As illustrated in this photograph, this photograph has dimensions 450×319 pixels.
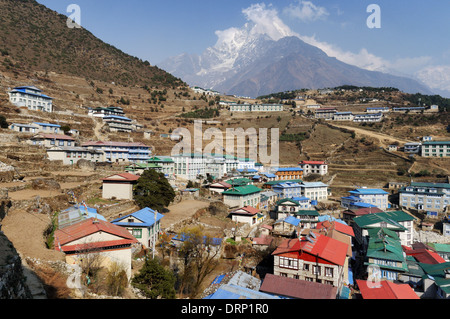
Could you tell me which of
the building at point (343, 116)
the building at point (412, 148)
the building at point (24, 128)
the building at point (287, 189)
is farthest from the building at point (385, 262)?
the building at point (343, 116)

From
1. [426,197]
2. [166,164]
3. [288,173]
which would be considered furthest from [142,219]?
[426,197]

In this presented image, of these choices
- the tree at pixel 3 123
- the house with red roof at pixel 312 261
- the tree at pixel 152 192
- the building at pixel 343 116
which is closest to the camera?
the house with red roof at pixel 312 261

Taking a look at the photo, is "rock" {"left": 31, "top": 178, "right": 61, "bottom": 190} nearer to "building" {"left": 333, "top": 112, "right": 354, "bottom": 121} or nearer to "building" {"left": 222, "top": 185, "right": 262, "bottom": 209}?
"building" {"left": 222, "top": 185, "right": 262, "bottom": 209}

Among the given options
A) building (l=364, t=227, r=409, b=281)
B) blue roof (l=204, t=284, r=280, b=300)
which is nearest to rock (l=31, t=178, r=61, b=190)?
blue roof (l=204, t=284, r=280, b=300)

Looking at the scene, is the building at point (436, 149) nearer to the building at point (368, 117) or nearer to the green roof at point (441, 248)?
the building at point (368, 117)

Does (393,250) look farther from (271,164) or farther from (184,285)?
(271,164)

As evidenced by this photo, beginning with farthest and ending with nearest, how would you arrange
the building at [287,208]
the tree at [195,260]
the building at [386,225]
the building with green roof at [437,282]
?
the building at [287,208], the building at [386,225], the building with green roof at [437,282], the tree at [195,260]

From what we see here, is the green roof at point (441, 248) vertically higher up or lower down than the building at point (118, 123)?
lower down
